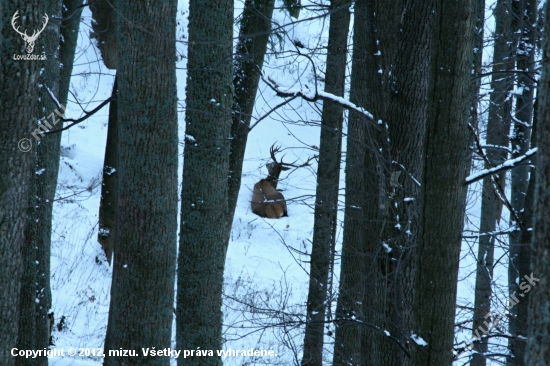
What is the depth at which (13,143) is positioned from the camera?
3.18m

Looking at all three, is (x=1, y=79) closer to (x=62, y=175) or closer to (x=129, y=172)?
(x=129, y=172)

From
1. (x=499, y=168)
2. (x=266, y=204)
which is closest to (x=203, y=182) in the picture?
(x=499, y=168)

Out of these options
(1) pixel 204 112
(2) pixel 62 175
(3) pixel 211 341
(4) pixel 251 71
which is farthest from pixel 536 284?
(2) pixel 62 175

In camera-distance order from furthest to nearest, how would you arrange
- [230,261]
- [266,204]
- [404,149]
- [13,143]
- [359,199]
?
[266,204] → [230,261] → [359,199] → [404,149] → [13,143]

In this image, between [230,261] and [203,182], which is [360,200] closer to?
[203,182]

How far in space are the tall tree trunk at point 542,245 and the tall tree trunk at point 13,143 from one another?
2795mm

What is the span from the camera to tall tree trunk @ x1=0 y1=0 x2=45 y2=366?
311 cm

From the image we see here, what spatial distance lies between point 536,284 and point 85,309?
28.9ft

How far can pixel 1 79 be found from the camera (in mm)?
3102

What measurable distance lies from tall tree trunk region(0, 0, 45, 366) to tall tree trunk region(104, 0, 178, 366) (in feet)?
2.12

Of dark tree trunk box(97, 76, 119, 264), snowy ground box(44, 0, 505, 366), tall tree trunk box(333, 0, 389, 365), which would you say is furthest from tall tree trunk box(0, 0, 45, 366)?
dark tree trunk box(97, 76, 119, 264)

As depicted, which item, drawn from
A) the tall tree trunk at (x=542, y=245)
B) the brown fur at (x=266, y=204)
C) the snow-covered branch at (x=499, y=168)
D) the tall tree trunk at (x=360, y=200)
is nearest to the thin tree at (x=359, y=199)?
the tall tree trunk at (x=360, y=200)

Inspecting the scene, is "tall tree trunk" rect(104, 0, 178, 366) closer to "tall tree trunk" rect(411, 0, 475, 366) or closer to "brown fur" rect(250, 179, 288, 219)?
"tall tree trunk" rect(411, 0, 475, 366)

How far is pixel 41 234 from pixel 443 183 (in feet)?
13.1
